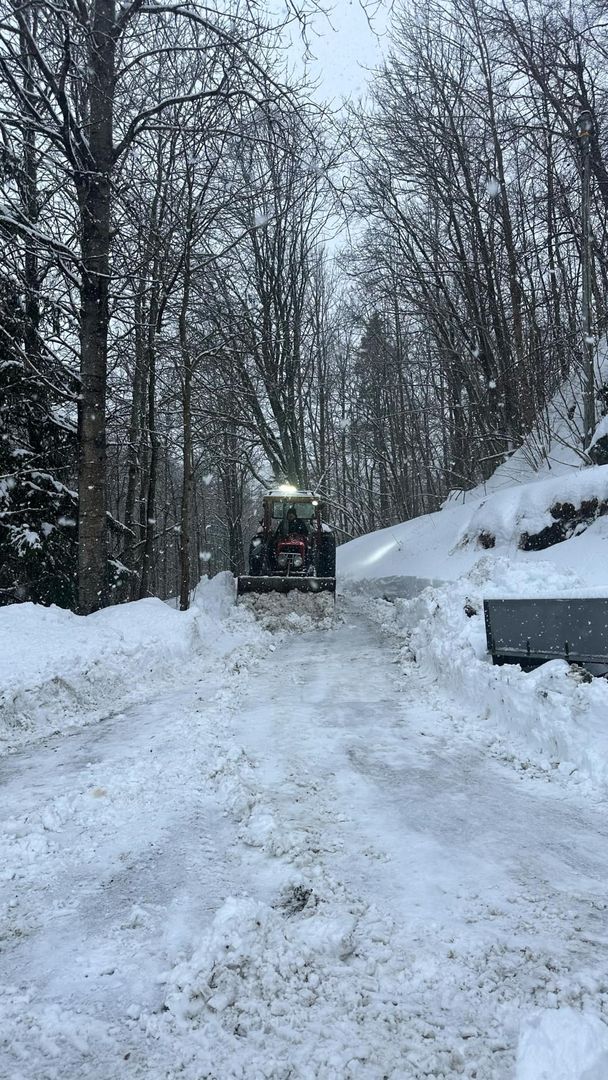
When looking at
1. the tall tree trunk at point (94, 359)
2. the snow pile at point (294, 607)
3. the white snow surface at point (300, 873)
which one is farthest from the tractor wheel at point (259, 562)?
the white snow surface at point (300, 873)

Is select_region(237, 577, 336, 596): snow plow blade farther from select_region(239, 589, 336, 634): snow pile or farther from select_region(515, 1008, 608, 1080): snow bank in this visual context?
select_region(515, 1008, 608, 1080): snow bank

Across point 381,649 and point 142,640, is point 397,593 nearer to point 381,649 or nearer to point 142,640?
point 381,649

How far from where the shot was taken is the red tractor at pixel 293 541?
15.2 metres

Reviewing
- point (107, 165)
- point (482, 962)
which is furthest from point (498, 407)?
point (482, 962)

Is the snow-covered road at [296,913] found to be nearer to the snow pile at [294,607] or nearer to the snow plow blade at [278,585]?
the snow pile at [294,607]

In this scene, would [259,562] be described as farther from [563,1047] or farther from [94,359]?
[563,1047]

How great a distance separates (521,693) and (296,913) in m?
3.17

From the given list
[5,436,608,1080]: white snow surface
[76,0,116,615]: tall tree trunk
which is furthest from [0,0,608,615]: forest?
[5,436,608,1080]: white snow surface

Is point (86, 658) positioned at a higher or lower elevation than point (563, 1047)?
higher

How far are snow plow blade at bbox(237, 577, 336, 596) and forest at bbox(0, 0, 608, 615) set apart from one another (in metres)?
1.35

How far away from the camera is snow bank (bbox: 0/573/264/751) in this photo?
18.6 ft

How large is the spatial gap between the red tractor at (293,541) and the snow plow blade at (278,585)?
1.12m

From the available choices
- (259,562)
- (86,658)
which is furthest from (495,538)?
(86,658)

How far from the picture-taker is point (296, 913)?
266 cm
